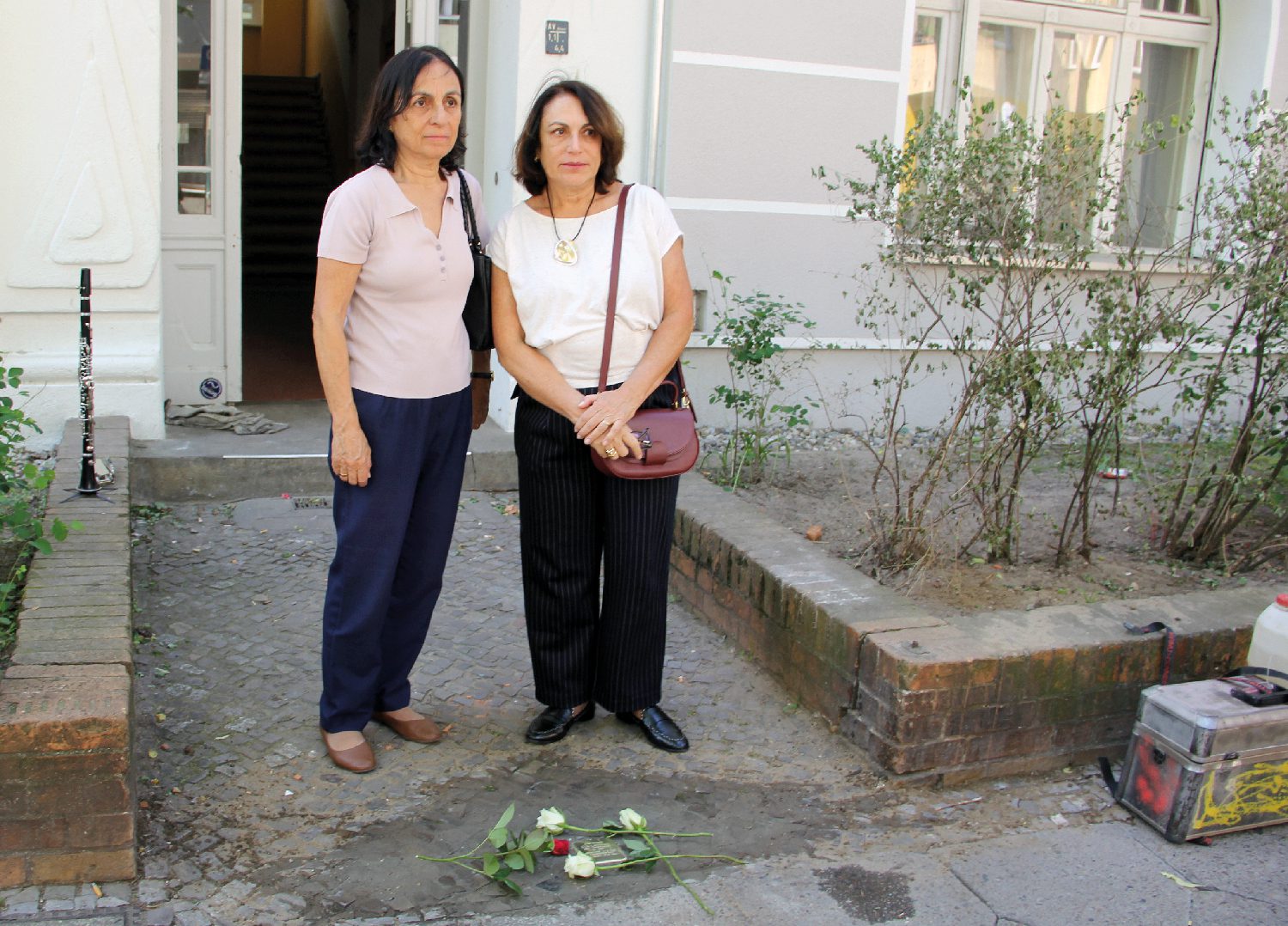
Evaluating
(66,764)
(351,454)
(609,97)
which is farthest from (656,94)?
(66,764)

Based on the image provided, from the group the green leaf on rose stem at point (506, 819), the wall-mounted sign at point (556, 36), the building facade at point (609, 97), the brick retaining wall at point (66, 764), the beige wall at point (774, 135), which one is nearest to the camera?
the brick retaining wall at point (66, 764)

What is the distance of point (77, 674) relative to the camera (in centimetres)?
305

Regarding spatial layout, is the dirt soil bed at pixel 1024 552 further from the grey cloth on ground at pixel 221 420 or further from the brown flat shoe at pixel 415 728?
the grey cloth on ground at pixel 221 420

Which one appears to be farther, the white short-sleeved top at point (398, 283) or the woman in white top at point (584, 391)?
the woman in white top at point (584, 391)

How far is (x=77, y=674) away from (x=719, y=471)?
3544 mm

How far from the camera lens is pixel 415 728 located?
3.80 meters

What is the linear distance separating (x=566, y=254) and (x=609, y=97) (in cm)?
345

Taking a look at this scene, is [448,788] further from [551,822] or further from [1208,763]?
[1208,763]

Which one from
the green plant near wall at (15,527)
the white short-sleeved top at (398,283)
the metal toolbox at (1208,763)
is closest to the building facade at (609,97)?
the white short-sleeved top at (398,283)

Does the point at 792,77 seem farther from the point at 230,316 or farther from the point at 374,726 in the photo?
the point at 374,726

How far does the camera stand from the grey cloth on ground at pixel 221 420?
657 centimetres

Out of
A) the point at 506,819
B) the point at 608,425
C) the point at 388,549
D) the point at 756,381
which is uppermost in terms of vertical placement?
the point at 608,425

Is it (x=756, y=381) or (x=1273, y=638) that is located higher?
(x=756, y=381)

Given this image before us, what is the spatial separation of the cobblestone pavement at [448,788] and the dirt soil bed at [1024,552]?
699 mm
